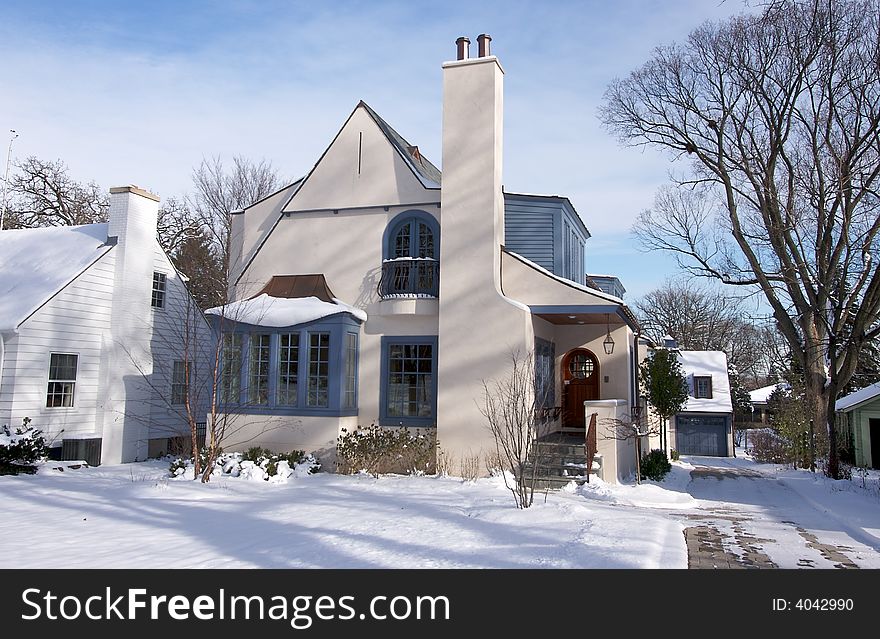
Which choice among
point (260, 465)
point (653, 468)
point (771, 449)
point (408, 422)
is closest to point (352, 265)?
point (408, 422)

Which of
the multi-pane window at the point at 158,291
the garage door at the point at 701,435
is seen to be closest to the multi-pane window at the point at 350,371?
the multi-pane window at the point at 158,291

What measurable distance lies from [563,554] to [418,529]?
196cm

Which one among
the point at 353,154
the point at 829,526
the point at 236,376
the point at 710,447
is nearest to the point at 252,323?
the point at 236,376

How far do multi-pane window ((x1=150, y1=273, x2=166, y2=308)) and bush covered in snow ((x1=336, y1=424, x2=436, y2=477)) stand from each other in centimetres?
763

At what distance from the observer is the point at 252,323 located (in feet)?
47.2

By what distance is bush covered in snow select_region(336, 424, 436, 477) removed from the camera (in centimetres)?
1328

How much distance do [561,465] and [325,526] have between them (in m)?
5.97

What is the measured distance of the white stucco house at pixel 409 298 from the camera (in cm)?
1388

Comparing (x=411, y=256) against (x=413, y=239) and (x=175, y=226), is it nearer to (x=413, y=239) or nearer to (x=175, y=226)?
(x=413, y=239)

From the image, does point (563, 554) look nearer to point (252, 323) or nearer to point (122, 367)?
point (252, 323)

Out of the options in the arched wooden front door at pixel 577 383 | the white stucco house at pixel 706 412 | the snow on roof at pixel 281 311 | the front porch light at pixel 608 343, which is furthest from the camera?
the white stucco house at pixel 706 412

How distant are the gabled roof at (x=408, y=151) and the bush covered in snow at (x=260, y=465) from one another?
6.67 metres

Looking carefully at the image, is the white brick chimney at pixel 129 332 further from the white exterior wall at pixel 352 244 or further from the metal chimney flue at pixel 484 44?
the metal chimney flue at pixel 484 44

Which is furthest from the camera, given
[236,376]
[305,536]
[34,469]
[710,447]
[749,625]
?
[710,447]
